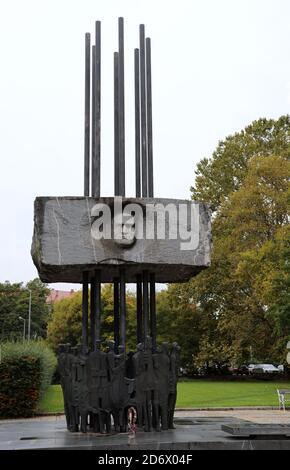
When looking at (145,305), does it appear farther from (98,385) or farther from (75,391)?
(75,391)

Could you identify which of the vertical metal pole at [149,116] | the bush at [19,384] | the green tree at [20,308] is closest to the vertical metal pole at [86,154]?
the vertical metal pole at [149,116]

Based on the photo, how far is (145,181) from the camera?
12195 millimetres

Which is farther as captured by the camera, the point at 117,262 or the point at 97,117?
the point at 97,117

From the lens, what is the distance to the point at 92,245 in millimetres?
10805

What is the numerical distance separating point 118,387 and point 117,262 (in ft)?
6.94

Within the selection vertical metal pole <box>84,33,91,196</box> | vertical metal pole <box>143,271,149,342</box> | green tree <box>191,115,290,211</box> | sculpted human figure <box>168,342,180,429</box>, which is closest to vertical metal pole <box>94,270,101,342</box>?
vertical metal pole <box>143,271,149,342</box>

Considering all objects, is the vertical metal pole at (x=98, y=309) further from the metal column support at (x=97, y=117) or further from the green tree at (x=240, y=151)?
the green tree at (x=240, y=151)

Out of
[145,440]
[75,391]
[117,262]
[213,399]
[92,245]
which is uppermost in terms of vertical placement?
[92,245]

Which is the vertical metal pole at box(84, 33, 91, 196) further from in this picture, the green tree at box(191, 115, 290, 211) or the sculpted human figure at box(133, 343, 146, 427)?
the green tree at box(191, 115, 290, 211)

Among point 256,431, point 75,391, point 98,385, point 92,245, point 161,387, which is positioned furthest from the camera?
point 92,245

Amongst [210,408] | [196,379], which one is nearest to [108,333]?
[196,379]

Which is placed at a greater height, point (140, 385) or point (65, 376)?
point (65, 376)

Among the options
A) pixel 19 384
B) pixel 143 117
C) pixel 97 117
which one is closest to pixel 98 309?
pixel 97 117
